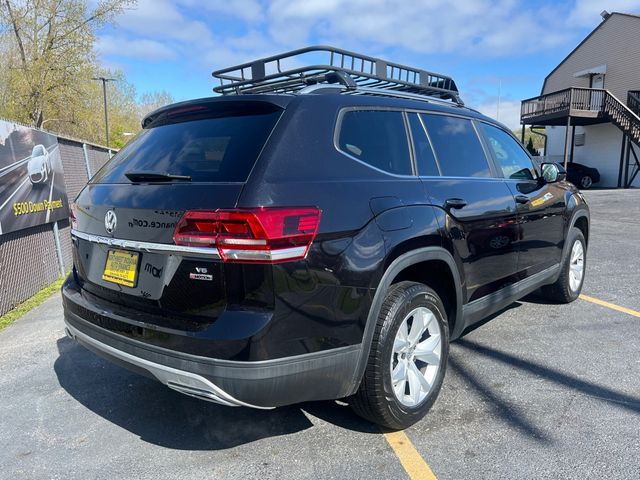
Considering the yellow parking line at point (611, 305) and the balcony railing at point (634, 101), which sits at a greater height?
the balcony railing at point (634, 101)

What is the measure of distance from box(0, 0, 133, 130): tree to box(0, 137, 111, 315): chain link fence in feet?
59.3

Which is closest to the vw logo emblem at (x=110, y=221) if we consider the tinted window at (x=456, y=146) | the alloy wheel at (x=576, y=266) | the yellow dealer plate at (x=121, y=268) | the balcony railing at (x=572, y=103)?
the yellow dealer plate at (x=121, y=268)

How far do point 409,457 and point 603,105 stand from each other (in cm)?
2604

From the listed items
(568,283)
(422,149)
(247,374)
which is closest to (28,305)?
(247,374)

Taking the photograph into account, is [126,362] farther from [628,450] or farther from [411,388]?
[628,450]

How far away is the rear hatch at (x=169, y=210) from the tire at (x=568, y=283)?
3702mm

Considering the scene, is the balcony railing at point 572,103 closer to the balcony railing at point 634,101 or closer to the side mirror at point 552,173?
the balcony railing at point 634,101

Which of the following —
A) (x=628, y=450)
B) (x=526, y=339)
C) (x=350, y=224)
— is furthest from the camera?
(x=526, y=339)

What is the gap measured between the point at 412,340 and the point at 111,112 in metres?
41.8

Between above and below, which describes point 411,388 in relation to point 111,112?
below

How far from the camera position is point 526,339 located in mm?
4211

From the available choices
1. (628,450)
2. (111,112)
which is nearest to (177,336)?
(628,450)

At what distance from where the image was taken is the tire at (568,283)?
194 inches

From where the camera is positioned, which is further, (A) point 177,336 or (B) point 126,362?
(B) point 126,362
